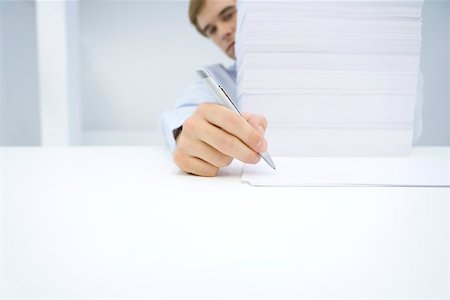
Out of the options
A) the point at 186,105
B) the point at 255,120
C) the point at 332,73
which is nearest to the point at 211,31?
the point at 186,105

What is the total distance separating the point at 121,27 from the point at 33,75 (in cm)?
54

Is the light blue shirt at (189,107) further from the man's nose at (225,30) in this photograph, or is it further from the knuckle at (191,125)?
the man's nose at (225,30)

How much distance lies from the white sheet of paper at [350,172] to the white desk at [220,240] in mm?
22

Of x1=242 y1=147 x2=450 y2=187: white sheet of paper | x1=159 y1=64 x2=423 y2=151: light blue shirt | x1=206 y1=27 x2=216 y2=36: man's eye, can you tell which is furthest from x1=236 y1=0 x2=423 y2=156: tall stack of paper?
x1=206 y1=27 x2=216 y2=36: man's eye

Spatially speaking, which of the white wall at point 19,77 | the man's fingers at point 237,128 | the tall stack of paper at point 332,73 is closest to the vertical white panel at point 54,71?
the white wall at point 19,77

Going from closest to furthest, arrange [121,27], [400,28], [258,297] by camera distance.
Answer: [258,297] < [400,28] < [121,27]

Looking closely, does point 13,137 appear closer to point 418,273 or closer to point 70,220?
point 70,220

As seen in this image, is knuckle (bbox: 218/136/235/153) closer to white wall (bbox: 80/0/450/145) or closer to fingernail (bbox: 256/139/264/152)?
fingernail (bbox: 256/139/264/152)

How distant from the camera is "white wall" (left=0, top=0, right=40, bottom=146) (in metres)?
1.57

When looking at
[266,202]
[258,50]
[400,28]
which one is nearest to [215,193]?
[266,202]

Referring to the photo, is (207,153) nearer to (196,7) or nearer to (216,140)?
(216,140)

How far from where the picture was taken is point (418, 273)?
0.19 m

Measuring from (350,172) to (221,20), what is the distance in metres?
0.88

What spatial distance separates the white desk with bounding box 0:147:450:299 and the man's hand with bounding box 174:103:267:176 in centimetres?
4
